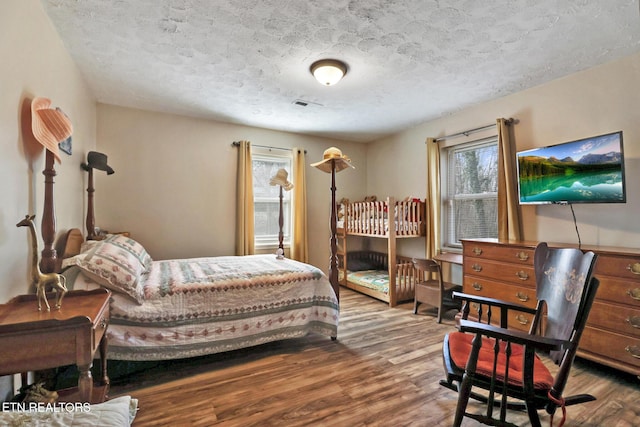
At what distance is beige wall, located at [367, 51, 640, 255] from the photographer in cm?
239

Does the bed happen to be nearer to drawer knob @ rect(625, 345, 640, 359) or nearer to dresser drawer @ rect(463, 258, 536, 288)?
dresser drawer @ rect(463, 258, 536, 288)

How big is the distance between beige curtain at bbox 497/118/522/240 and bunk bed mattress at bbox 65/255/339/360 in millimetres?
1998

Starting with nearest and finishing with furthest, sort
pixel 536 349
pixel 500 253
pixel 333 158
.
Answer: pixel 536 349
pixel 500 253
pixel 333 158

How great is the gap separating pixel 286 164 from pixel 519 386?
402 cm

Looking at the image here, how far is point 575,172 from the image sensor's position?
241 centimetres

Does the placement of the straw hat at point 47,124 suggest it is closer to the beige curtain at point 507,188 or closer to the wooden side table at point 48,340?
the wooden side table at point 48,340

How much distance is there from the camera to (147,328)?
1990 mm

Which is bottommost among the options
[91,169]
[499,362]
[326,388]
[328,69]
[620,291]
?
[326,388]

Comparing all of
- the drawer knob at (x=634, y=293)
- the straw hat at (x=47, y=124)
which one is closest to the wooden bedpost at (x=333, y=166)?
the straw hat at (x=47, y=124)

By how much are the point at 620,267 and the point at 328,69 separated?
2584 mm

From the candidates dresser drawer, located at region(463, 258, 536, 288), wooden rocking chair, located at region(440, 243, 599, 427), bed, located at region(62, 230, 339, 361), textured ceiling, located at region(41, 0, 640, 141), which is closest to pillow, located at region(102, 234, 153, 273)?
bed, located at region(62, 230, 339, 361)

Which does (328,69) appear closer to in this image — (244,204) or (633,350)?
(244,204)

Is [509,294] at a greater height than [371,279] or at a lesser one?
greater

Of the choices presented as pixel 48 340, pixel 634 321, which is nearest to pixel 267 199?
pixel 48 340
